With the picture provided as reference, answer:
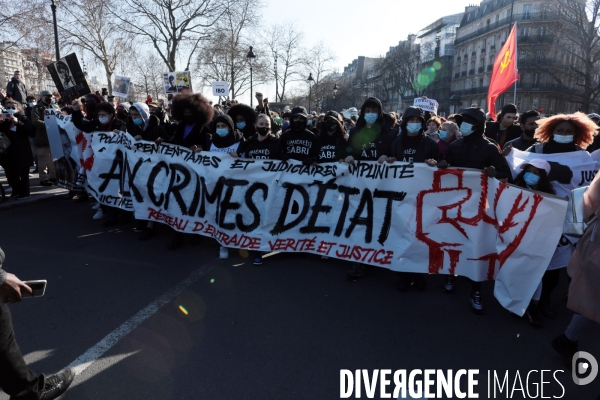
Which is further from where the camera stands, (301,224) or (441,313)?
(301,224)

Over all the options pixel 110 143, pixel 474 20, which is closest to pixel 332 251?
pixel 110 143

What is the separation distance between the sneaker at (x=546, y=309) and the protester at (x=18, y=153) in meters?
8.18

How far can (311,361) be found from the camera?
2820mm

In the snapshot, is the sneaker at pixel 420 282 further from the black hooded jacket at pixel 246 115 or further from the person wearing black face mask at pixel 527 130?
the black hooded jacket at pixel 246 115

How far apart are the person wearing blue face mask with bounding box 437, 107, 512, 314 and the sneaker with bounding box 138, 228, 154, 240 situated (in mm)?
3821

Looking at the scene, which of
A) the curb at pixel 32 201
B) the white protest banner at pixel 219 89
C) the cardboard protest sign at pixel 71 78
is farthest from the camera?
the white protest banner at pixel 219 89

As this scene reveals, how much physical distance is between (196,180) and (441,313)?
3309 millimetres

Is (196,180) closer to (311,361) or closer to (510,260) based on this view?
(311,361)

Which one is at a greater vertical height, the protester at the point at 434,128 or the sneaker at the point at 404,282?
the protester at the point at 434,128

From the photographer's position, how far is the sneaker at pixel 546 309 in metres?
3.62

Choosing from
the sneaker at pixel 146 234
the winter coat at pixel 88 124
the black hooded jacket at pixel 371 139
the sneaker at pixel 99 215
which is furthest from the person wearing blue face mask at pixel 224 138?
the sneaker at pixel 99 215

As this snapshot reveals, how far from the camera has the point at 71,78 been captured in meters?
8.39

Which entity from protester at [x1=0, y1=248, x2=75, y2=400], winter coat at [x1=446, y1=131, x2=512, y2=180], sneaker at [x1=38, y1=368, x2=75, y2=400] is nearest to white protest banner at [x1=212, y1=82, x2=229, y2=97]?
winter coat at [x1=446, y1=131, x2=512, y2=180]

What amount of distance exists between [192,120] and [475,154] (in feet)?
12.6
